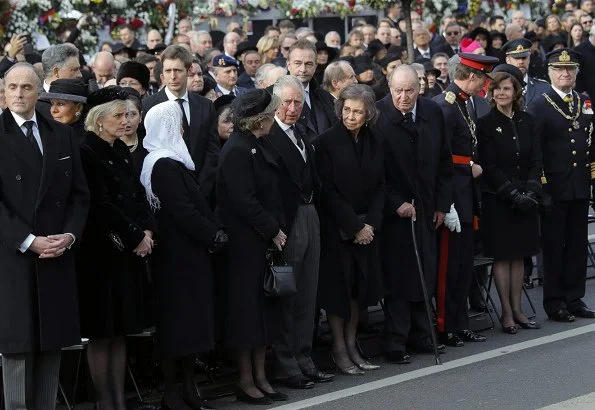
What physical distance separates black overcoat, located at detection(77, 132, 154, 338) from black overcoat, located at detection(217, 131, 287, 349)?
0.74 metres

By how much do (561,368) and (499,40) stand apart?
9.88 metres

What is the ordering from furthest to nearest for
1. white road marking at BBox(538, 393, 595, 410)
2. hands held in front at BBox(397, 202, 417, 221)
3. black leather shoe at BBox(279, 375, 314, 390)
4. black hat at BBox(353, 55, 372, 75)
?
black hat at BBox(353, 55, 372, 75) < hands held in front at BBox(397, 202, 417, 221) < black leather shoe at BBox(279, 375, 314, 390) < white road marking at BBox(538, 393, 595, 410)

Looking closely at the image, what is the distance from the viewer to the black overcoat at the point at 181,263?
8.89 meters

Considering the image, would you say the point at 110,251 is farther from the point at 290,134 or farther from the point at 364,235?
the point at 364,235

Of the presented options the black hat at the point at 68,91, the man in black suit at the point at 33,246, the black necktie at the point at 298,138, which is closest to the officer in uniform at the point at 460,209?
the black necktie at the point at 298,138

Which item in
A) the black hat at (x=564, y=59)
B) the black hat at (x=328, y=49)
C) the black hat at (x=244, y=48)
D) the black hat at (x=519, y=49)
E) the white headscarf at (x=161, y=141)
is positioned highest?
the black hat at (x=244, y=48)

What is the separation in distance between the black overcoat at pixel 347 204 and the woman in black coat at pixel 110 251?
1745 millimetres

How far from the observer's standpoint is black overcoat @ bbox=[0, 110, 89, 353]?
8102 mm

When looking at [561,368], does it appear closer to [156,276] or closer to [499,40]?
[156,276]

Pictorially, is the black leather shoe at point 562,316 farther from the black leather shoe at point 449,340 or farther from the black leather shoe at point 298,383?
the black leather shoe at point 298,383

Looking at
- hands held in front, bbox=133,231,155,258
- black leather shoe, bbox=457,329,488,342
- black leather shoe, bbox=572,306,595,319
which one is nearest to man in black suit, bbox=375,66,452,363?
black leather shoe, bbox=457,329,488,342

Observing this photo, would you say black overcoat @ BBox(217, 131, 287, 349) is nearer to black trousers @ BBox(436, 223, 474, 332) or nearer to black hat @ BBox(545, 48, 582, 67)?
black trousers @ BBox(436, 223, 474, 332)

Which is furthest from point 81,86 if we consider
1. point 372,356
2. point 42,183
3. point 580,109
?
point 580,109

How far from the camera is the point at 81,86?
9.43 metres
